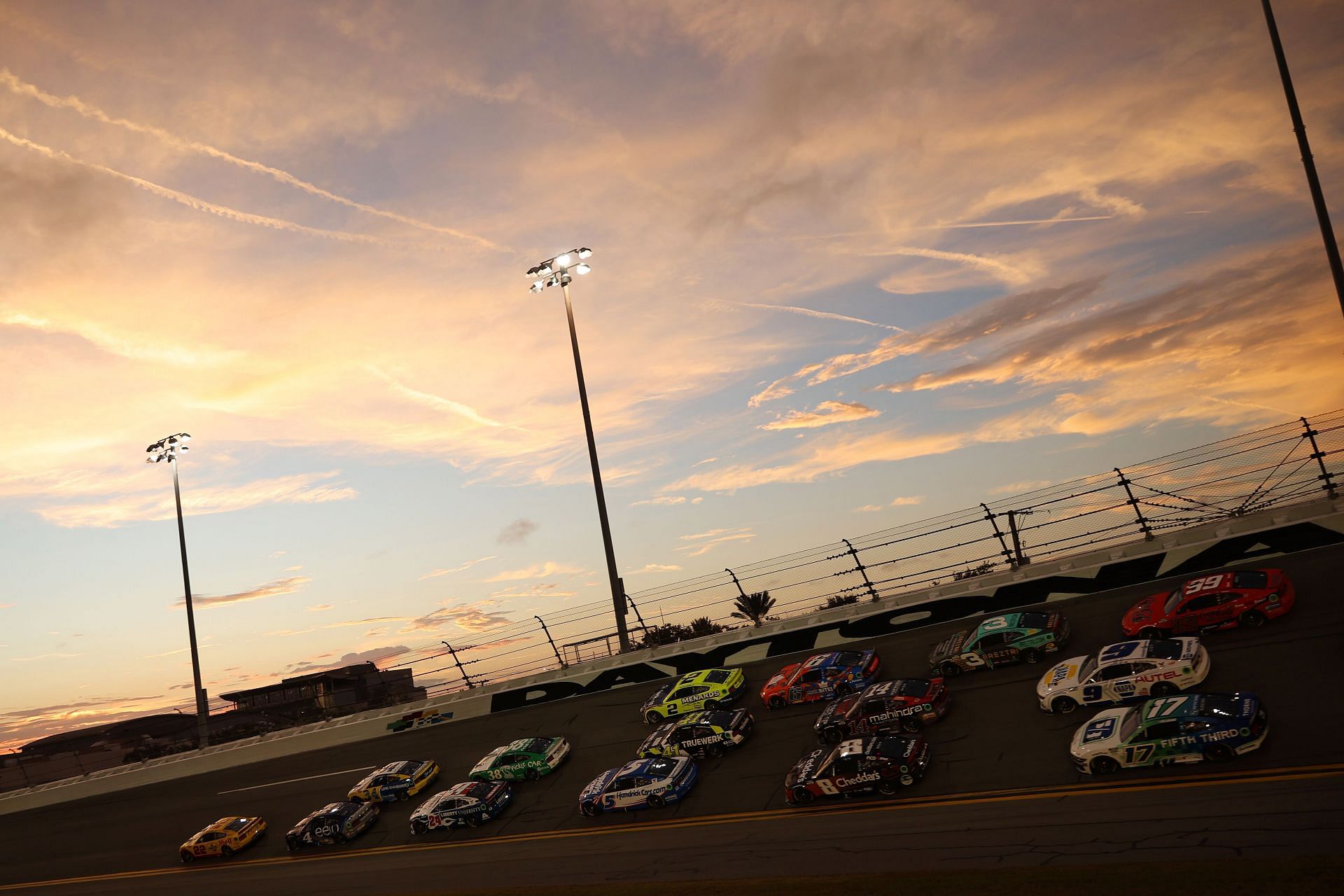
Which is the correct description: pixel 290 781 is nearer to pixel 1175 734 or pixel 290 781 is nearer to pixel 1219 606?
pixel 1175 734

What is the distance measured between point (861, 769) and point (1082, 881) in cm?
749

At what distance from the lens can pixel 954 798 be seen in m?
19.4

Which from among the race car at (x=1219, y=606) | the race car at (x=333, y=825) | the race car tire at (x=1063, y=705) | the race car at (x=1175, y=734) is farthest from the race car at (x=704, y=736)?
the race car at (x=1219, y=606)

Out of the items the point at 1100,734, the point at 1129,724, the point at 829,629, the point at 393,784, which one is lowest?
the point at 393,784

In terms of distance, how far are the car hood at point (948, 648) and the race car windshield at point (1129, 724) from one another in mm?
6985

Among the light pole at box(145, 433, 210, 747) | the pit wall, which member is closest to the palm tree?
the pit wall

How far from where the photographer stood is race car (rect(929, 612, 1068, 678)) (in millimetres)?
24984

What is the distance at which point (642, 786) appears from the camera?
80.4 ft

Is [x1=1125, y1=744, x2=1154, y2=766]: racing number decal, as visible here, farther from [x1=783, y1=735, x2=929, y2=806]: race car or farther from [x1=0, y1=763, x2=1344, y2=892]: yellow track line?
[x1=783, y1=735, x2=929, y2=806]: race car

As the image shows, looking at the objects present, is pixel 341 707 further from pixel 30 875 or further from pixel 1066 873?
pixel 1066 873

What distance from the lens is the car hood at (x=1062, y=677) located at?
21.6 metres

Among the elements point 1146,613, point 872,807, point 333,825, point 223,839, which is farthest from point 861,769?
point 223,839

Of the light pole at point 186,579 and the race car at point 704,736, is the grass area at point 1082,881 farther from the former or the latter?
the light pole at point 186,579

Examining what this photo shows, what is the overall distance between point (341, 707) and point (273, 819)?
14934 millimetres
